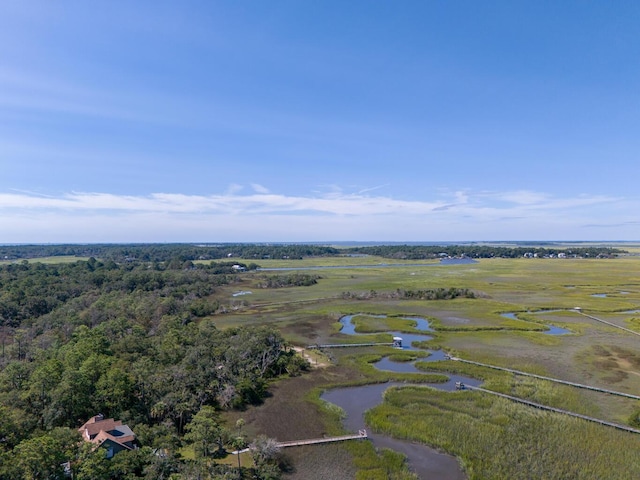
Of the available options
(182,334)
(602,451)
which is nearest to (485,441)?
(602,451)

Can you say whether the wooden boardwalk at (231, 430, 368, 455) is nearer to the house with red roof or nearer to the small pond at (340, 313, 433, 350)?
the house with red roof

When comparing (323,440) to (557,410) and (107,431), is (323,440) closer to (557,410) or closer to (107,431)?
(107,431)

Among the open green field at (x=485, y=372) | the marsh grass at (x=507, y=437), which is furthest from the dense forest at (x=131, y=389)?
the marsh grass at (x=507, y=437)

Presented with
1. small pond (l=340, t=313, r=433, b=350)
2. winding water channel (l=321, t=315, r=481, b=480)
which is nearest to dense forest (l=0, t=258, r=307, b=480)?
winding water channel (l=321, t=315, r=481, b=480)

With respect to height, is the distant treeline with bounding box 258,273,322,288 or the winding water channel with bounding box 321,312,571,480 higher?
the distant treeline with bounding box 258,273,322,288

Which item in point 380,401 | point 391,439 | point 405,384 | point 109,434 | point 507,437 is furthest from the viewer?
point 405,384

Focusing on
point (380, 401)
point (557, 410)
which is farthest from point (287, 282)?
point (557, 410)

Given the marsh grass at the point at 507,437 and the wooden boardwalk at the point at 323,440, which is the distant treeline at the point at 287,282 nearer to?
the marsh grass at the point at 507,437
